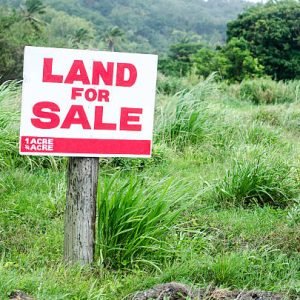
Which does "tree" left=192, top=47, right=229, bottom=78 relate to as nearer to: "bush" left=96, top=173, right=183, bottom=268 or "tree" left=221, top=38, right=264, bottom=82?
"tree" left=221, top=38, right=264, bottom=82

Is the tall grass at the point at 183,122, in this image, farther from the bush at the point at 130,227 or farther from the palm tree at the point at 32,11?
the palm tree at the point at 32,11

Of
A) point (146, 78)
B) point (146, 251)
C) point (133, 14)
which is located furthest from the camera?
point (133, 14)

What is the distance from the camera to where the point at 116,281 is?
2848 mm

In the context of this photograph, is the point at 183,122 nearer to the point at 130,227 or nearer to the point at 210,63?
the point at 130,227

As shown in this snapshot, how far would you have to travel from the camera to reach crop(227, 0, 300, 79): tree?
91.5 ft

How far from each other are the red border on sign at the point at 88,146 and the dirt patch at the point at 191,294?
0.69 m

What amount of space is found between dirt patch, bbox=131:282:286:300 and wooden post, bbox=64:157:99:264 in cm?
44

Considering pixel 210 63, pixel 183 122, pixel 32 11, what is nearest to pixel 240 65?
pixel 210 63

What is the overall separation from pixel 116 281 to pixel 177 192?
34.9 inches

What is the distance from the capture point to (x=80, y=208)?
2889 mm

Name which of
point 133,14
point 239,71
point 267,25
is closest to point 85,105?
point 239,71

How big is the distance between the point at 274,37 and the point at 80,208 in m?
27.0

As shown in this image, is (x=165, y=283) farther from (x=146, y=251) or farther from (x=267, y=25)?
(x=267, y=25)

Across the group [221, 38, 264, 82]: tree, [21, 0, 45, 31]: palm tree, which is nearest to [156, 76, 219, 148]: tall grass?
[221, 38, 264, 82]: tree
